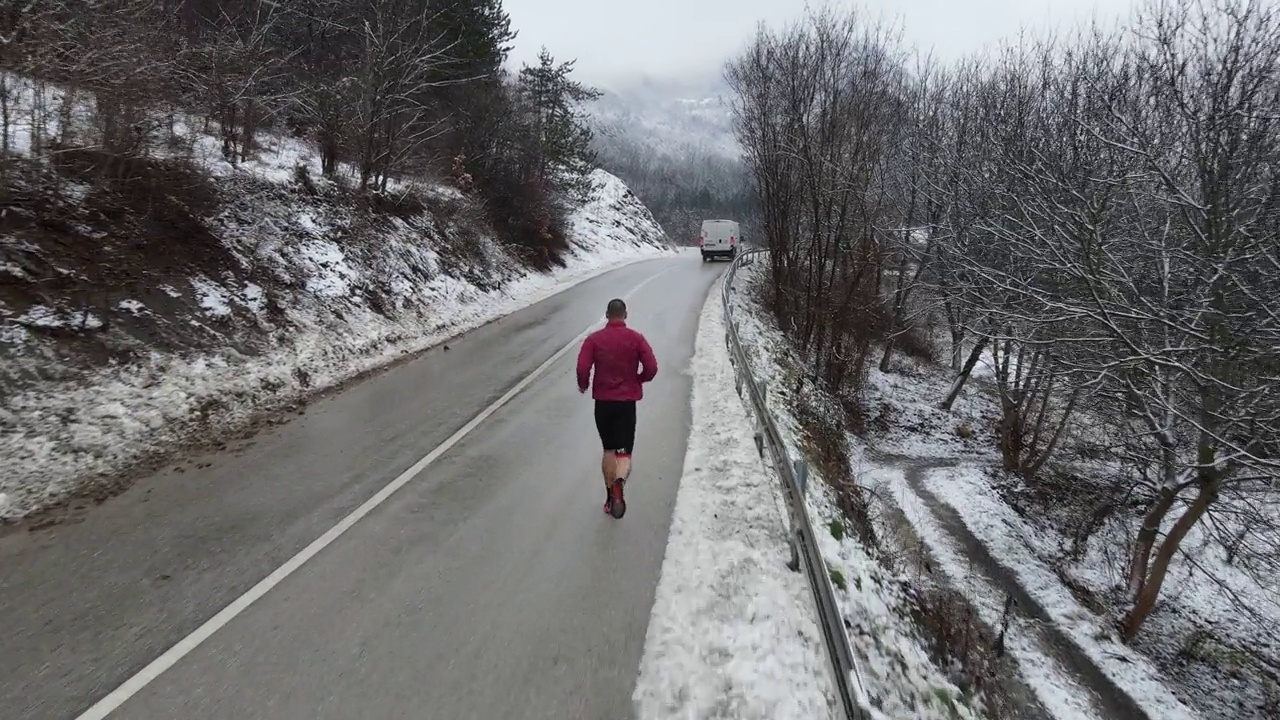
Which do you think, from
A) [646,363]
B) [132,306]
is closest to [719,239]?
[132,306]

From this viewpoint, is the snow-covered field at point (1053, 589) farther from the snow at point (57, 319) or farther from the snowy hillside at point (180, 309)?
the snow at point (57, 319)

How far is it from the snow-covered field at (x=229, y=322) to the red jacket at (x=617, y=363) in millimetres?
4829

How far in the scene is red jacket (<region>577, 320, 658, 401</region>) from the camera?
5.63m

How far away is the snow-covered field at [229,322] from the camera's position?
6.30 m

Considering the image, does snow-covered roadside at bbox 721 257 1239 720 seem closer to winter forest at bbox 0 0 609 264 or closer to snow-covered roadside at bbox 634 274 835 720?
snow-covered roadside at bbox 634 274 835 720

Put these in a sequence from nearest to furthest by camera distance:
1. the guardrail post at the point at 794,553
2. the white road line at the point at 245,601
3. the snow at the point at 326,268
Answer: the white road line at the point at 245,601 < the guardrail post at the point at 794,553 < the snow at the point at 326,268

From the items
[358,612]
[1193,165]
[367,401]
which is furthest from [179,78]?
[1193,165]

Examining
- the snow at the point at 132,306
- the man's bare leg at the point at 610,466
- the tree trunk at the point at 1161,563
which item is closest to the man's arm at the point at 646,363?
the man's bare leg at the point at 610,466

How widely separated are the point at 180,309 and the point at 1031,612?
47.8 feet

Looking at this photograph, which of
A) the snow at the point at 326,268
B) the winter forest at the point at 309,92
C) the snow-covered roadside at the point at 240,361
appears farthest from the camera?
the snow at the point at 326,268

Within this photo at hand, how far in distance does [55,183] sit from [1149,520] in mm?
17734

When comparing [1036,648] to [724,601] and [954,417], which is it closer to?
[724,601]

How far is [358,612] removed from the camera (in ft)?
13.4

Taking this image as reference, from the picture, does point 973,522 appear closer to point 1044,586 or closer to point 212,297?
point 1044,586
